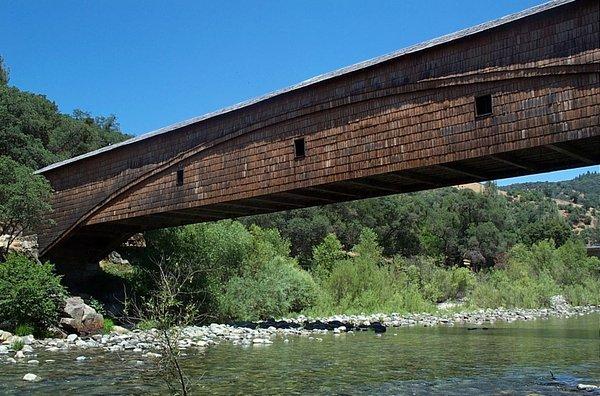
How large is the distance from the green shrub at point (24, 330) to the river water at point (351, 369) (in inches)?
125

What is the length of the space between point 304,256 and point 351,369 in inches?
1390

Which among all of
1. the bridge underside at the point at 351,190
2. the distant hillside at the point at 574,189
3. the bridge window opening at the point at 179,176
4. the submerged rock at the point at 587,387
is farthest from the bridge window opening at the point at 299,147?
the distant hillside at the point at 574,189

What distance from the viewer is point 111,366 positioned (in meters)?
11.6

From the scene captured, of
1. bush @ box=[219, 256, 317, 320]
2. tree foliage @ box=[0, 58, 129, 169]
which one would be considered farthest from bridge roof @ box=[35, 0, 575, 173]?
tree foliage @ box=[0, 58, 129, 169]

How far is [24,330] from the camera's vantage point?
16.1 metres

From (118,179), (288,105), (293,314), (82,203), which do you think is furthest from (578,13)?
(293,314)

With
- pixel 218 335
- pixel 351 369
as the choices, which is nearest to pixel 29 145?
pixel 218 335

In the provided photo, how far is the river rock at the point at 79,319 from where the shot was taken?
17438 mm

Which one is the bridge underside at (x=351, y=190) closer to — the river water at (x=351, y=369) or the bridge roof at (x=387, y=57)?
the bridge roof at (x=387, y=57)

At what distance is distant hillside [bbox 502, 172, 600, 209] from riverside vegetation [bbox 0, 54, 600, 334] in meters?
49.6

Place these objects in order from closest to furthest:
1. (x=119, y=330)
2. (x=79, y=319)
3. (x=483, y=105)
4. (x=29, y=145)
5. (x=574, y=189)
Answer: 1. (x=483, y=105)
2. (x=79, y=319)
3. (x=119, y=330)
4. (x=29, y=145)
5. (x=574, y=189)

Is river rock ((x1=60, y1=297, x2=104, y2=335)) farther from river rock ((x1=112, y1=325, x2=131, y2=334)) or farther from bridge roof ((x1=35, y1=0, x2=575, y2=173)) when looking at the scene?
bridge roof ((x1=35, y1=0, x2=575, y2=173))

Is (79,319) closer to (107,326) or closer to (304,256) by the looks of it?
(107,326)

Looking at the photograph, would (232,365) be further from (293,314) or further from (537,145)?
(293,314)
